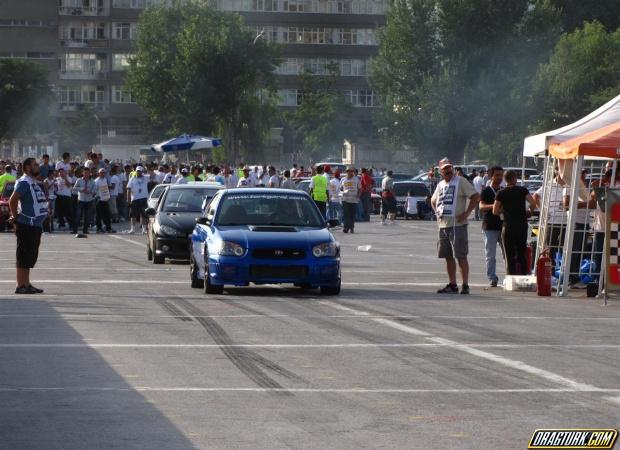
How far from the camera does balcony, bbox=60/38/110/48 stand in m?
141

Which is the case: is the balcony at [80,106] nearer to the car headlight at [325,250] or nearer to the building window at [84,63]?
the building window at [84,63]

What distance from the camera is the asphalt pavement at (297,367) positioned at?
31.3 ft

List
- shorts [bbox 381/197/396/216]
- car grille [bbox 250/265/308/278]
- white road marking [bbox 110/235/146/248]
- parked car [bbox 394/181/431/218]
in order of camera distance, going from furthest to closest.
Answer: parked car [bbox 394/181/431/218] < shorts [bbox 381/197/396/216] < white road marking [bbox 110/235/146/248] < car grille [bbox 250/265/308/278]

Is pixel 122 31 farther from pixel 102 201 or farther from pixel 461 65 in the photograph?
pixel 102 201

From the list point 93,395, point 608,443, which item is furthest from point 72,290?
point 608,443

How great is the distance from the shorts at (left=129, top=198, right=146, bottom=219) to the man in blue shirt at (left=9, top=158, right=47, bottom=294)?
21.7m

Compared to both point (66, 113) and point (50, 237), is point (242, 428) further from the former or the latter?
point (66, 113)

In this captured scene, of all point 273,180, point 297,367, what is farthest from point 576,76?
point 297,367

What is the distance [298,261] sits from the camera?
66.3 feet

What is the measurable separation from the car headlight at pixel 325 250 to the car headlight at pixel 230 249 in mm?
960

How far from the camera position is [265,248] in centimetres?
2019

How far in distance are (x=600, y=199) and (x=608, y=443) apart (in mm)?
12580

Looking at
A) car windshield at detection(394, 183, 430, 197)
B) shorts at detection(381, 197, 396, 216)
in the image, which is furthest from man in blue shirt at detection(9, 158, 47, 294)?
car windshield at detection(394, 183, 430, 197)

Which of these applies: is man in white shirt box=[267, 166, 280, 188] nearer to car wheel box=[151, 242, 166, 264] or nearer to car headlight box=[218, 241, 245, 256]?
car wheel box=[151, 242, 166, 264]
